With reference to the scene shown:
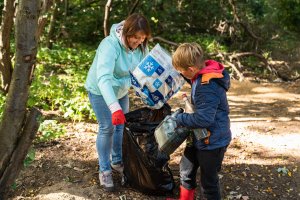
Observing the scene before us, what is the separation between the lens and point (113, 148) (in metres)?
3.56

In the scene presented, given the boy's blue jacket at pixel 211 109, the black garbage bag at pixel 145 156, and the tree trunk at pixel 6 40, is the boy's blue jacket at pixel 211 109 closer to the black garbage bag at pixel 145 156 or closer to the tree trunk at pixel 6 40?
the black garbage bag at pixel 145 156

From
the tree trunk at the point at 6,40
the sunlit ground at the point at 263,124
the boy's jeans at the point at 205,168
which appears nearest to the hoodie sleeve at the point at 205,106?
the boy's jeans at the point at 205,168

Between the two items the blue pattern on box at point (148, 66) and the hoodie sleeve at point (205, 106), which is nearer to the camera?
the hoodie sleeve at point (205, 106)

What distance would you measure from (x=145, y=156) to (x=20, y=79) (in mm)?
1179

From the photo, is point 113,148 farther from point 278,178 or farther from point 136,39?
point 278,178

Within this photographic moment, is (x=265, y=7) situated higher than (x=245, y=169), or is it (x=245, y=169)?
(x=265, y=7)

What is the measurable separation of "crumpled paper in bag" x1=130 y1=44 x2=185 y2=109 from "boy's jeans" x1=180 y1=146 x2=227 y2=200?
478 mm

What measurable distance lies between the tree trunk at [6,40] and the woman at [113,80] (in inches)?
84.7

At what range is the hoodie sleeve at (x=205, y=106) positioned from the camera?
8.67 ft

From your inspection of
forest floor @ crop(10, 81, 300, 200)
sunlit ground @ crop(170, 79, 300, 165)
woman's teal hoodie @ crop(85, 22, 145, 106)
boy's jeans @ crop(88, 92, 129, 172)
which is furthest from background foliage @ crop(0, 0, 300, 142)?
woman's teal hoodie @ crop(85, 22, 145, 106)

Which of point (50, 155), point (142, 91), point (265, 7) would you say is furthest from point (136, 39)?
point (265, 7)

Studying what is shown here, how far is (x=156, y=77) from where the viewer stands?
9.96 feet

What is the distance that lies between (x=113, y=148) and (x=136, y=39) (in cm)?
111

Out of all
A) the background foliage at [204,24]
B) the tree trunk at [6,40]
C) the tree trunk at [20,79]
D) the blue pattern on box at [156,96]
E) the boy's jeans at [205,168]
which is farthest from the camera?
the background foliage at [204,24]
